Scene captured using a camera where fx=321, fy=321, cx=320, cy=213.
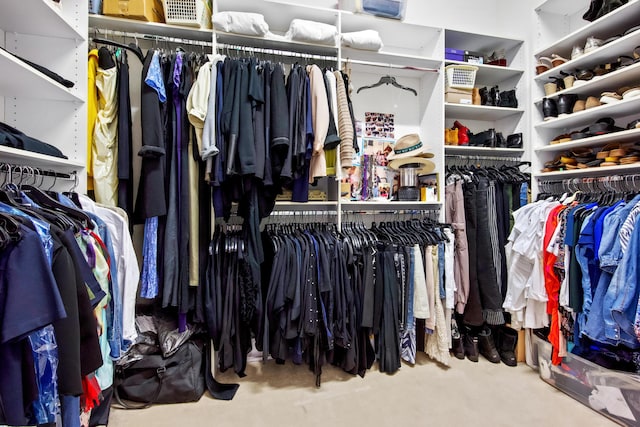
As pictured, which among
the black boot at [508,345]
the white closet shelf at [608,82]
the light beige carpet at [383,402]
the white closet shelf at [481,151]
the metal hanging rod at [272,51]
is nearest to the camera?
the light beige carpet at [383,402]

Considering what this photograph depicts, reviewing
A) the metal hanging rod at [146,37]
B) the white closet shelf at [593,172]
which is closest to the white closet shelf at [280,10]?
the metal hanging rod at [146,37]

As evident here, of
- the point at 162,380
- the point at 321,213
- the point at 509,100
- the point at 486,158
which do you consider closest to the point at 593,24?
the point at 509,100

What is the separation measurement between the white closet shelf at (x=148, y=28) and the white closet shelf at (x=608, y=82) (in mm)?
2455

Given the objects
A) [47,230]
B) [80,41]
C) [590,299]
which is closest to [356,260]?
[590,299]

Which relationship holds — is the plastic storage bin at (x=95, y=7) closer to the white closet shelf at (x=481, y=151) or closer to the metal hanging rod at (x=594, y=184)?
the white closet shelf at (x=481, y=151)

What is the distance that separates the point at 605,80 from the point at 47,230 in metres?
2.94

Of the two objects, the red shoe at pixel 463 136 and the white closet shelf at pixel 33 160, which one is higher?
the red shoe at pixel 463 136

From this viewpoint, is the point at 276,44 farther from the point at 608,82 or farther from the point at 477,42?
the point at 608,82

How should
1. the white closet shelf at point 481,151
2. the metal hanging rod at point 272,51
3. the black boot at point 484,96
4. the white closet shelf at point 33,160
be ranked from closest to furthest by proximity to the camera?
the white closet shelf at point 33,160 < the metal hanging rod at point 272,51 < the white closet shelf at point 481,151 < the black boot at point 484,96

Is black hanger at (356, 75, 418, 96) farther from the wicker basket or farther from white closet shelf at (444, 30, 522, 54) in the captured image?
white closet shelf at (444, 30, 522, 54)

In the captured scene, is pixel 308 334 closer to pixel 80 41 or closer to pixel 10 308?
pixel 10 308

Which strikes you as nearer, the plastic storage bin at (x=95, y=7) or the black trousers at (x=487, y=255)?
the plastic storage bin at (x=95, y=7)

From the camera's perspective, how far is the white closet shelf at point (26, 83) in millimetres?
1189

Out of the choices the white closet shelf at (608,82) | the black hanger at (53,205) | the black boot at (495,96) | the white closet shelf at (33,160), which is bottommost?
the black hanger at (53,205)
